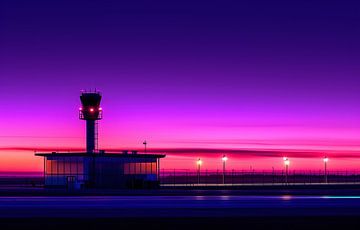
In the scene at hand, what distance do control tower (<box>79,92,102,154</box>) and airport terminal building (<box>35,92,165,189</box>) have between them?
857 cm

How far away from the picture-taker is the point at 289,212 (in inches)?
1184

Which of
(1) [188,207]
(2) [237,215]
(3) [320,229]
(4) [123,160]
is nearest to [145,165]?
(4) [123,160]

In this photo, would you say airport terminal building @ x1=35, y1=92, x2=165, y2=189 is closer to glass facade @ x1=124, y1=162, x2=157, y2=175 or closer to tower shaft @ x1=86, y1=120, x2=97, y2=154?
glass facade @ x1=124, y1=162, x2=157, y2=175

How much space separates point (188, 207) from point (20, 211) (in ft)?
24.8

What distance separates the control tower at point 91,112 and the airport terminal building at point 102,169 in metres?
8.57

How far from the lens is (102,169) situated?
68.9m

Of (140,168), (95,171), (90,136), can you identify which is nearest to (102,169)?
(95,171)

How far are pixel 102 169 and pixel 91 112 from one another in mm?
13118

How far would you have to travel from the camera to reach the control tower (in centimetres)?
7912

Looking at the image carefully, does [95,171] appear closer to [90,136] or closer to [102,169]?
[102,169]

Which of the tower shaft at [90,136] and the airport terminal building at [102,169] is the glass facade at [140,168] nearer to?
the airport terminal building at [102,169]

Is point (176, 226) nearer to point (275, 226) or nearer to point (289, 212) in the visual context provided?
point (275, 226)

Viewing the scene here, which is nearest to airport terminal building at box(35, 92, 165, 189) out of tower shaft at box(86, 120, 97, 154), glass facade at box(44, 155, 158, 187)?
glass facade at box(44, 155, 158, 187)

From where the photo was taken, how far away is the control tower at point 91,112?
7912 centimetres
